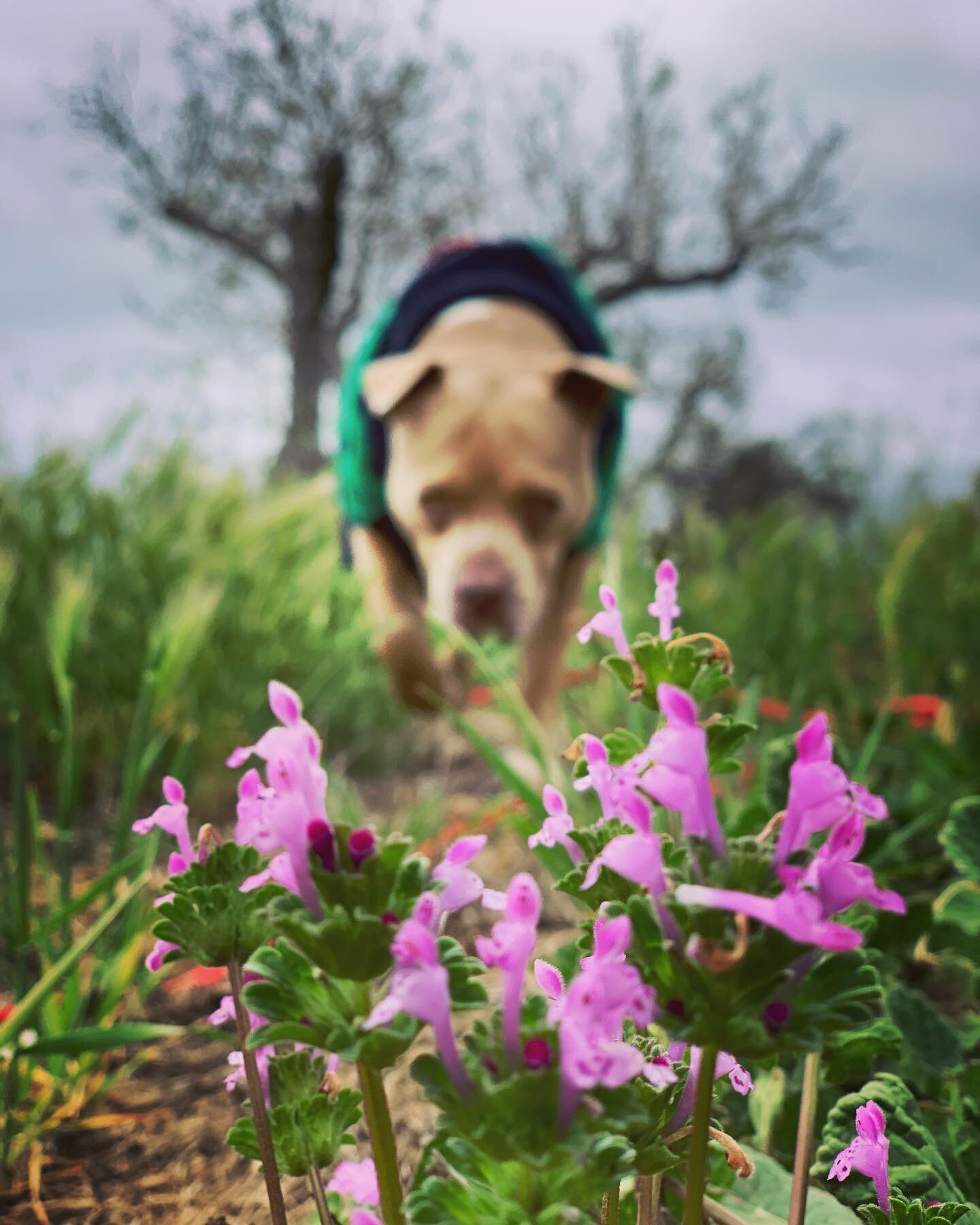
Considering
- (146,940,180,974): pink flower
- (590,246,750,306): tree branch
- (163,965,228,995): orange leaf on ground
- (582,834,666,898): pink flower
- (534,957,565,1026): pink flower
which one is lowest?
(163,965,228,995): orange leaf on ground

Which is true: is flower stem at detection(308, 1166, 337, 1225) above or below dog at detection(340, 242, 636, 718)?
below

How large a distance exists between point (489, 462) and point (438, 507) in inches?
5.9

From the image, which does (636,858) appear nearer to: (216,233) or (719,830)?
(719,830)

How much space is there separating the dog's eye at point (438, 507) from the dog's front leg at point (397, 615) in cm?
27

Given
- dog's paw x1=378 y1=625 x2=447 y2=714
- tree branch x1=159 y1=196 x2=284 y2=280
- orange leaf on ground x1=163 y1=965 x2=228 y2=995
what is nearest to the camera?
orange leaf on ground x1=163 y1=965 x2=228 y2=995

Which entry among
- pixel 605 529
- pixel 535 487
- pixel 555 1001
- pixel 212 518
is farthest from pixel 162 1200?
pixel 605 529

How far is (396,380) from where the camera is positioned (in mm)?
1896

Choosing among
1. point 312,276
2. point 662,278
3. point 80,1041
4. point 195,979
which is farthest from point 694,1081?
point 662,278

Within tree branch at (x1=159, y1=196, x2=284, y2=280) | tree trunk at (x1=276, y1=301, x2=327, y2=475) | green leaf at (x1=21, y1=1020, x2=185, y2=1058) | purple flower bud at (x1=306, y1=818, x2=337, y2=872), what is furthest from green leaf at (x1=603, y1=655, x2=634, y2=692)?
tree branch at (x1=159, y1=196, x2=284, y2=280)

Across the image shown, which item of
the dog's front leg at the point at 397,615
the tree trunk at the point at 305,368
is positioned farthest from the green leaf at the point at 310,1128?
the tree trunk at the point at 305,368

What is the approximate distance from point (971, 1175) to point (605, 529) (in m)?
2.07

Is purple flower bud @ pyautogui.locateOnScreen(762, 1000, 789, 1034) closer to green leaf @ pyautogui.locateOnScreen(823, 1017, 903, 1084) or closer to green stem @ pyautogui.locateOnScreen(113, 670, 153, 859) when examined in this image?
green leaf @ pyautogui.locateOnScreen(823, 1017, 903, 1084)

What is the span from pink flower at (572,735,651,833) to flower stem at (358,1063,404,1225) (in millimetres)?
104

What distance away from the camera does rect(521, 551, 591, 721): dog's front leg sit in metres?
2.26
